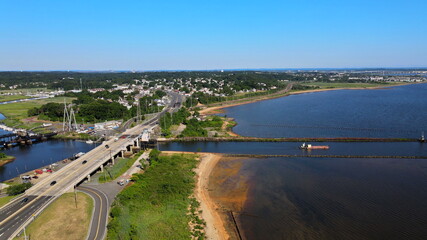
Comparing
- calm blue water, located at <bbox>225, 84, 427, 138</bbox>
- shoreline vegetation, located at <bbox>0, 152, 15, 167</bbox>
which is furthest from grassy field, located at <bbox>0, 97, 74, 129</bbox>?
calm blue water, located at <bbox>225, 84, 427, 138</bbox>

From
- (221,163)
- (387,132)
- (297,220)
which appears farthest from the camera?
(387,132)

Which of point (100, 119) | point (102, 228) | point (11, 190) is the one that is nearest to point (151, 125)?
point (100, 119)

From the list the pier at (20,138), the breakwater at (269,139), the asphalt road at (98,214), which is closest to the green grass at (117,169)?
the asphalt road at (98,214)

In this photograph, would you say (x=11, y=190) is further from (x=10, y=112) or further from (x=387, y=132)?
(x=10, y=112)

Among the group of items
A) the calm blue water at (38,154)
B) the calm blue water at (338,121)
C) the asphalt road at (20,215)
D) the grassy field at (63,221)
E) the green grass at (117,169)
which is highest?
the calm blue water at (338,121)

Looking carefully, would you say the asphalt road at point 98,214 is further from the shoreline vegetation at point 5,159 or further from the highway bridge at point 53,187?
the shoreline vegetation at point 5,159

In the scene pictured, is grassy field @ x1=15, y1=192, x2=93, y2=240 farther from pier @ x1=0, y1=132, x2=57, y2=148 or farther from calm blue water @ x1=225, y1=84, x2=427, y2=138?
calm blue water @ x1=225, y1=84, x2=427, y2=138

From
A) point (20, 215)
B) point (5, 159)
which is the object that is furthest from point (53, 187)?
point (5, 159)

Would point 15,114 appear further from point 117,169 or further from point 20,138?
point 117,169
